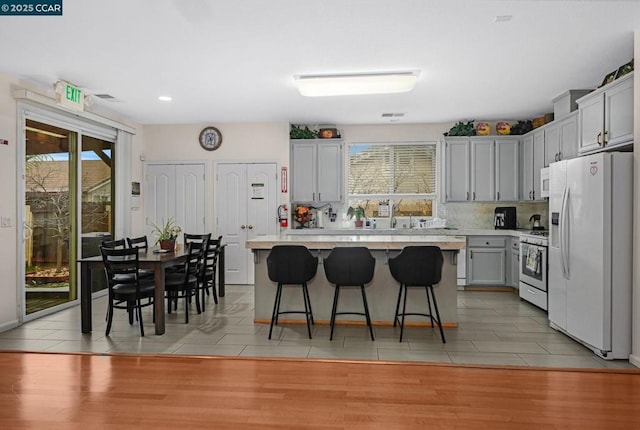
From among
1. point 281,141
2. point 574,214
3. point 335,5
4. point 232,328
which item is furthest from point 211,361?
point 281,141

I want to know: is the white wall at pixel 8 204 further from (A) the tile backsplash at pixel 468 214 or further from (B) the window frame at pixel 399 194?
(A) the tile backsplash at pixel 468 214

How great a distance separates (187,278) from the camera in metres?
4.92

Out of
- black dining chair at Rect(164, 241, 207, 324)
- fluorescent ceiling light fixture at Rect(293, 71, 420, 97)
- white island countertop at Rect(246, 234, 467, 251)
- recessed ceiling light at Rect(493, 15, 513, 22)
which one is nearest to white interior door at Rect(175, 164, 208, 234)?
black dining chair at Rect(164, 241, 207, 324)

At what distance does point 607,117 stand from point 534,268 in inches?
78.8

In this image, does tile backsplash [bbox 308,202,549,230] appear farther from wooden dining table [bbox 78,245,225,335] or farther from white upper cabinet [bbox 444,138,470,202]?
wooden dining table [bbox 78,245,225,335]

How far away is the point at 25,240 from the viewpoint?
4.95 m

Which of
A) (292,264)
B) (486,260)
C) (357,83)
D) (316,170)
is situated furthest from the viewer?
(316,170)

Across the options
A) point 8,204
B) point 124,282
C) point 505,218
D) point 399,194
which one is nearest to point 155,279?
point 124,282

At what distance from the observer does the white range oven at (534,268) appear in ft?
16.4

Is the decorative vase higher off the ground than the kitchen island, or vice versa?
the decorative vase

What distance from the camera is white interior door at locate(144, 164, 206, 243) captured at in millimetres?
7270

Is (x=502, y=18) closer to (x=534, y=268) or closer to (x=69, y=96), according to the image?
(x=534, y=268)

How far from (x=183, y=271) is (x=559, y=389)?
4.22 meters

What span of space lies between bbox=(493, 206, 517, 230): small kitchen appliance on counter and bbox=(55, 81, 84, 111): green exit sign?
625 centimetres
